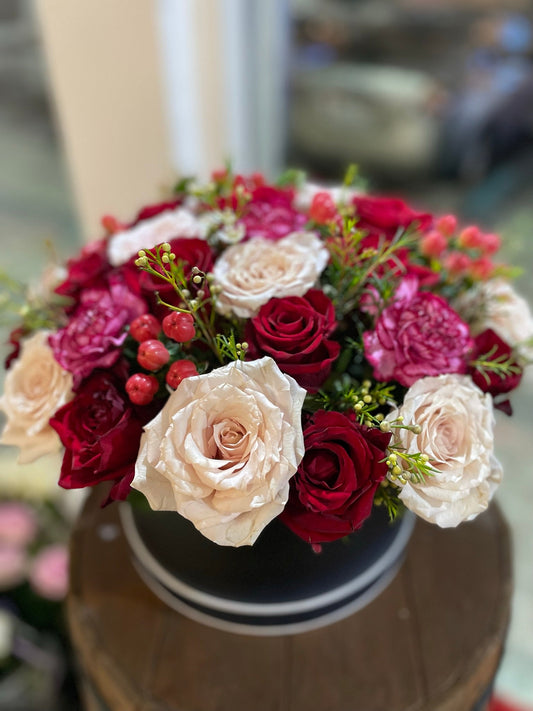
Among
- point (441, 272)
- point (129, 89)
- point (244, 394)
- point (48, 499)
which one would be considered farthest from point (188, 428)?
point (129, 89)

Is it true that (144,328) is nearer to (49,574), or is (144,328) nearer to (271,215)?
(271,215)

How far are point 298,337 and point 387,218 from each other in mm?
221

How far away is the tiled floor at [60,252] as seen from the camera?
3.85 ft

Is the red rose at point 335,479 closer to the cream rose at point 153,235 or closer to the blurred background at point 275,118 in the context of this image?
the cream rose at point 153,235

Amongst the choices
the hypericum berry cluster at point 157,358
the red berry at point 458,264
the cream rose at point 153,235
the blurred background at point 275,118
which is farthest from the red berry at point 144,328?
the blurred background at point 275,118

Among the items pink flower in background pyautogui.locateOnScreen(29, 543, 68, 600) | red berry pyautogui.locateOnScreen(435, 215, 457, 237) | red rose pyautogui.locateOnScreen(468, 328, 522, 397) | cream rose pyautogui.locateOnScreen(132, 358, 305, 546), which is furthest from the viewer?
A: pink flower in background pyautogui.locateOnScreen(29, 543, 68, 600)

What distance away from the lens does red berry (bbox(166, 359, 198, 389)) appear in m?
Result: 0.50

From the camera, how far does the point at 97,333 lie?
1.79 ft

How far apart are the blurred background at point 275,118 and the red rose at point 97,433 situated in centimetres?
73

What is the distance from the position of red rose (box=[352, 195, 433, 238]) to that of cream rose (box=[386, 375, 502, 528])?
193 millimetres

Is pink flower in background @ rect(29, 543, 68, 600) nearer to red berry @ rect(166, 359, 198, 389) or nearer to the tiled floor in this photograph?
the tiled floor

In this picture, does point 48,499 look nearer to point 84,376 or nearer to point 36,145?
point 84,376

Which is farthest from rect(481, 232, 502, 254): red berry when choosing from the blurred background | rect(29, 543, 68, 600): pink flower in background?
rect(29, 543, 68, 600): pink flower in background

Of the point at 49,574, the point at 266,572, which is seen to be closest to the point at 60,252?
the point at 49,574
